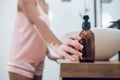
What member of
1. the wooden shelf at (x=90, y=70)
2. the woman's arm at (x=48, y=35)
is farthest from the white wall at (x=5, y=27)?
the wooden shelf at (x=90, y=70)

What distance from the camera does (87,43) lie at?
699 mm

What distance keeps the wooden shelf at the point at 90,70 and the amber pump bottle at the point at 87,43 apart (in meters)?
0.11

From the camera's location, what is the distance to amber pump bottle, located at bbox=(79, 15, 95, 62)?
0.67 metres

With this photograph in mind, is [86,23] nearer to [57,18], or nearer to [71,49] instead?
[71,49]

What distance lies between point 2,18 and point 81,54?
2360 millimetres

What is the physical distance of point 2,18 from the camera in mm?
2871

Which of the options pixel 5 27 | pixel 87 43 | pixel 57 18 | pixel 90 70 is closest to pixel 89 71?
pixel 90 70

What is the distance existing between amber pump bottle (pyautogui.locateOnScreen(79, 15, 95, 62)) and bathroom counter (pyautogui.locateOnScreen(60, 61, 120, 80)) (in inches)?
4.4

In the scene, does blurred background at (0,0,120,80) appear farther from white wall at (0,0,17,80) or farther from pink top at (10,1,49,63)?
pink top at (10,1,49,63)

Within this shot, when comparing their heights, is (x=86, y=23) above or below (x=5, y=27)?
below

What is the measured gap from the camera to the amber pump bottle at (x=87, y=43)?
2.21 feet

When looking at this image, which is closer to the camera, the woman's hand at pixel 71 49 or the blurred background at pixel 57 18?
the woman's hand at pixel 71 49

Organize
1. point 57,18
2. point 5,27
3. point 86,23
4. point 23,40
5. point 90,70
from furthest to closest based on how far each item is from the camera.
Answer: point 5,27 < point 57,18 < point 23,40 < point 86,23 < point 90,70

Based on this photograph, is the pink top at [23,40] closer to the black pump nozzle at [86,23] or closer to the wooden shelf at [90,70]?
the black pump nozzle at [86,23]
